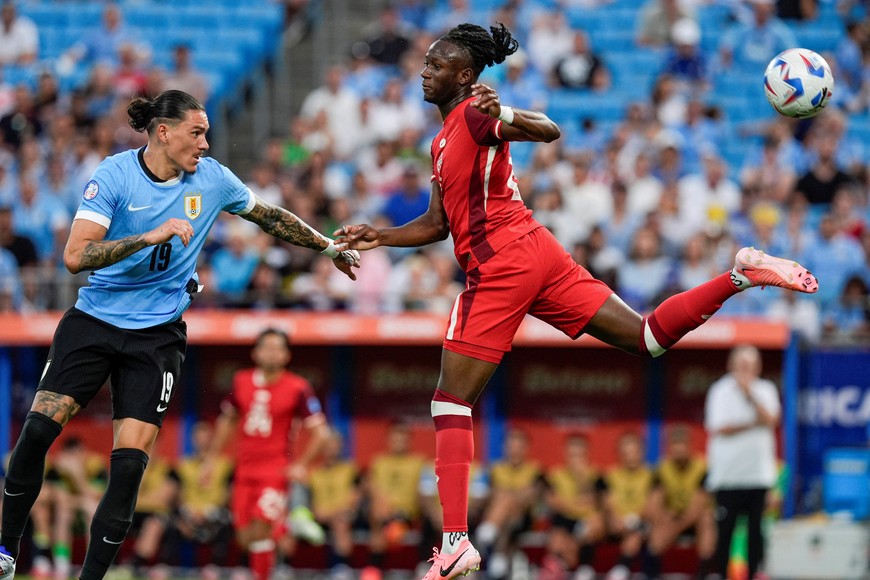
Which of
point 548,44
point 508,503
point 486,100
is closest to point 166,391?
point 486,100

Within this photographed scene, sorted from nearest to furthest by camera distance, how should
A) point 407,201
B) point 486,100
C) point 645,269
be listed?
point 486,100
point 645,269
point 407,201

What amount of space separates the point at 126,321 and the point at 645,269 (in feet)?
25.8

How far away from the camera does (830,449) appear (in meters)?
14.9

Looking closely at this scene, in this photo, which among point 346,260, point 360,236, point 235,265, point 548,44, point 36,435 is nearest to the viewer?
point 36,435

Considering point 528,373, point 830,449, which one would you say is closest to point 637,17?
point 528,373

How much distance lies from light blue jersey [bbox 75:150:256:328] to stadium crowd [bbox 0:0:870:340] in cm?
683

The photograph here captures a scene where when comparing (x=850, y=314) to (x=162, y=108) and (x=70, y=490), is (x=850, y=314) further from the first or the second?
(x=162, y=108)

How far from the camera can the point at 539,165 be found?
16562 mm

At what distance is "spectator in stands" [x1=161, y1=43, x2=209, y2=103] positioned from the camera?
61.0 ft

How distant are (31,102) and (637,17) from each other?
25.2 feet

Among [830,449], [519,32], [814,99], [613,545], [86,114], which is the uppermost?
[519,32]

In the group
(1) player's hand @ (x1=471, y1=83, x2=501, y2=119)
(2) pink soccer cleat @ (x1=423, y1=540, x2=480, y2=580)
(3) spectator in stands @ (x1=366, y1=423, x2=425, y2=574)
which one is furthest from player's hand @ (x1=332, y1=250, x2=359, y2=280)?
(3) spectator in stands @ (x1=366, y1=423, x2=425, y2=574)

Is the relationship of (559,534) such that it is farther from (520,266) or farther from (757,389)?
(520,266)

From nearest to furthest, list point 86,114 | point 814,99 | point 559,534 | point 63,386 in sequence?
1. point 63,386
2. point 814,99
3. point 559,534
4. point 86,114
